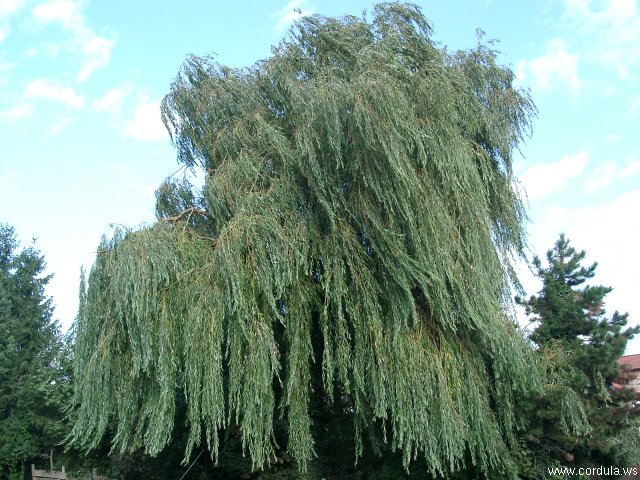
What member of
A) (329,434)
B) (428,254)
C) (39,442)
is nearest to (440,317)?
(428,254)

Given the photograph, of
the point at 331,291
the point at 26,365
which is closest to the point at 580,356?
the point at 331,291

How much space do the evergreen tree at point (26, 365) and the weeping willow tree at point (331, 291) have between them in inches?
320

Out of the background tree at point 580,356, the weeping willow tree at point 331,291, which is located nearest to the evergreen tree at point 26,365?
the weeping willow tree at point 331,291

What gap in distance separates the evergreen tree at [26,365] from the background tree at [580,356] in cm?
1125

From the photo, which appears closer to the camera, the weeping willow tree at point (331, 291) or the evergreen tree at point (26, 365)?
the weeping willow tree at point (331, 291)

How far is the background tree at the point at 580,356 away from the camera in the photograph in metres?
8.12

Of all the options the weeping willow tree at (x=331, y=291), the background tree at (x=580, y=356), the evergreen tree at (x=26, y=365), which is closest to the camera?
the weeping willow tree at (x=331, y=291)

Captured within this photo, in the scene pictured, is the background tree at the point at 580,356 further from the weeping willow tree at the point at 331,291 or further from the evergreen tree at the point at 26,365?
the evergreen tree at the point at 26,365

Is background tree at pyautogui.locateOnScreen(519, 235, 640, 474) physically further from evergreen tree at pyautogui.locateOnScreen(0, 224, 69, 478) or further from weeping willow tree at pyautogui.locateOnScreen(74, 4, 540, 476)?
evergreen tree at pyautogui.locateOnScreen(0, 224, 69, 478)

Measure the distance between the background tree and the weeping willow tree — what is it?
66cm

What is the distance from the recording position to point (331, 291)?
316 inches

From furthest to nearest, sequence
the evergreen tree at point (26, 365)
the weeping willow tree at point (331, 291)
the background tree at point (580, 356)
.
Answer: the evergreen tree at point (26, 365)
the background tree at point (580, 356)
the weeping willow tree at point (331, 291)

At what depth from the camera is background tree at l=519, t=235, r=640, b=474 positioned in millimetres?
8125

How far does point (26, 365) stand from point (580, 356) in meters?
17.5
